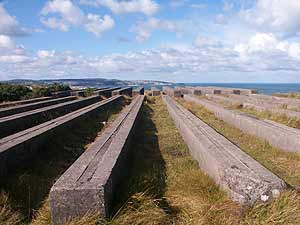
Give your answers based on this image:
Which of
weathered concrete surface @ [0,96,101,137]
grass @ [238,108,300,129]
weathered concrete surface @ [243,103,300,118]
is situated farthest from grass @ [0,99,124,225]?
weathered concrete surface @ [243,103,300,118]

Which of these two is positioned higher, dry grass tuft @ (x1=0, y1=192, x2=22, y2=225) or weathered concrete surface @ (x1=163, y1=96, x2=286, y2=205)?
weathered concrete surface @ (x1=163, y1=96, x2=286, y2=205)

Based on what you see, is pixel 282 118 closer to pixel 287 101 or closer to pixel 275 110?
pixel 275 110

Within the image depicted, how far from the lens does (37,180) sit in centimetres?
450

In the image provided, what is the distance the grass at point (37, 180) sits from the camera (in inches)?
136

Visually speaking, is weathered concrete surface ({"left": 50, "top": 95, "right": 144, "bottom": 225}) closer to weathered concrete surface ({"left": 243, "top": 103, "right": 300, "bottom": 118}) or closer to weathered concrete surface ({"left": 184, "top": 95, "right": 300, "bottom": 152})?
weathered concrete surface ({"left": 184, "top": 95, "right": 300, "bottom": 152})

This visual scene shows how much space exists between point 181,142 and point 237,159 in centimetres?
351

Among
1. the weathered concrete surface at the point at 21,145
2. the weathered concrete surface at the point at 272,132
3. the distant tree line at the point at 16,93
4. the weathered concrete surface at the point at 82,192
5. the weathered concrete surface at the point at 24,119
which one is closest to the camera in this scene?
the weathered concrete surface at the point at 82,192

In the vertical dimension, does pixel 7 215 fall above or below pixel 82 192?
below

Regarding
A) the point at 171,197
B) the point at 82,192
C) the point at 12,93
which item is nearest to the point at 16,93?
the point at 12,93

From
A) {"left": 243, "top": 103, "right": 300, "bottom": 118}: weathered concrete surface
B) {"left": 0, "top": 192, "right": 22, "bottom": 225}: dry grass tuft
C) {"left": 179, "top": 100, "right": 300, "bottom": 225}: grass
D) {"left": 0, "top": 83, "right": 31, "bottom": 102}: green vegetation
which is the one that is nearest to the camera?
{"left": 179, "top": 100, "right": 300, "bottom": 225}: grass

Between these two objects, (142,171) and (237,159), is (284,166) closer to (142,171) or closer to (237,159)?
(237,159)

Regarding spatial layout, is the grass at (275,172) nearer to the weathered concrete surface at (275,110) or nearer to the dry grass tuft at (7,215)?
the weathered concrete surface at (275,110)

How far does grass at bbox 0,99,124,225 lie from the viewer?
11.3 feet

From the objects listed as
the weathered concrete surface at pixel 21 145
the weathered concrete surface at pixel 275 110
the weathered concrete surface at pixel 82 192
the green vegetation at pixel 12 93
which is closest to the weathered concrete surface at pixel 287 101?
the weathered concrete surface at pixel 275 110
